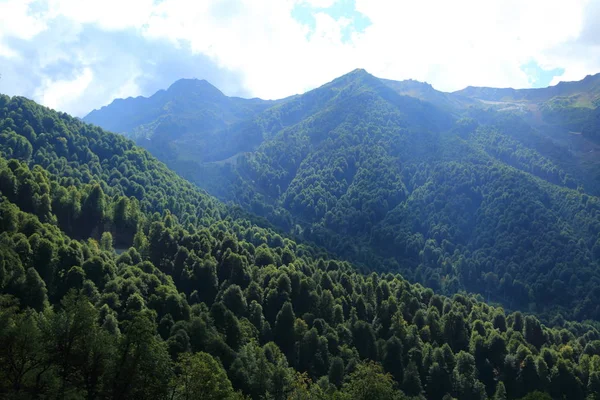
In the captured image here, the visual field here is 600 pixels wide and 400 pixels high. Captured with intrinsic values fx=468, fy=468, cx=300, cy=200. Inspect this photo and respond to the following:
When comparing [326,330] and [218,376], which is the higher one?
[218,376]

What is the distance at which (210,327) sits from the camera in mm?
93312

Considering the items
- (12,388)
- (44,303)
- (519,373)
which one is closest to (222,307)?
(44,303)

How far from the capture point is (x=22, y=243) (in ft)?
303

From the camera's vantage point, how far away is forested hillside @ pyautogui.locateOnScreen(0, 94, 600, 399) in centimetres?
5409

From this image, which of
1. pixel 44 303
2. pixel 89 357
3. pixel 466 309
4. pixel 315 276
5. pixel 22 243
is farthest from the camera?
pixel 466 309

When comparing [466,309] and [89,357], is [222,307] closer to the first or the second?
[89,357]

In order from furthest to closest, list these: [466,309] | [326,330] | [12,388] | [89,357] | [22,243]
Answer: [466,309], [326,330], [22,243], [89,357], [12,388]

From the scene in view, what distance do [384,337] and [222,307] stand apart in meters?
54.6

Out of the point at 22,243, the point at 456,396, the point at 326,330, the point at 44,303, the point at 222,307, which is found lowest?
the point at 456,396

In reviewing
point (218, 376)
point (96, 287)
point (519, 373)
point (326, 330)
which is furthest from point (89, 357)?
point (519, 373)

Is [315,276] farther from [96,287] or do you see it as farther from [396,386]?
[96,287]

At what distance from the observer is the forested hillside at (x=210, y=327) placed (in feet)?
177

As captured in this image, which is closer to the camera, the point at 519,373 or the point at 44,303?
the point at 44,303

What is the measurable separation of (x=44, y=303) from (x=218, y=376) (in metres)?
43.2
